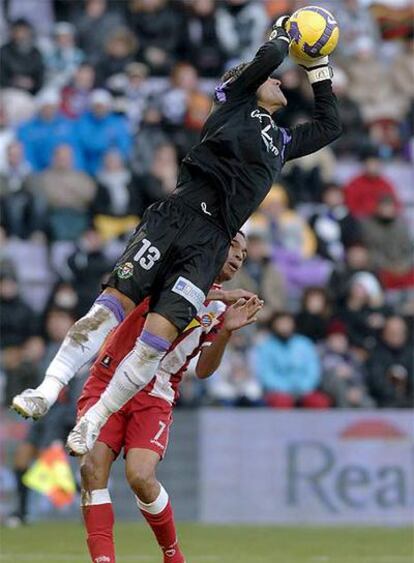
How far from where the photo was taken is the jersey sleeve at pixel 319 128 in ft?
34.2

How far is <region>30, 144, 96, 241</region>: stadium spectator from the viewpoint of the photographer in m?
19.9

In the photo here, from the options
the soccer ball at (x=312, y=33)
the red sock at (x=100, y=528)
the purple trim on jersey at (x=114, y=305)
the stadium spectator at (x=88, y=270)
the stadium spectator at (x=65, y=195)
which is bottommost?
the red sock at (x=100, y=528)

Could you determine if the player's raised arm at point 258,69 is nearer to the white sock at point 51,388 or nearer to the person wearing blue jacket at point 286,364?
the white sock at point 51,388

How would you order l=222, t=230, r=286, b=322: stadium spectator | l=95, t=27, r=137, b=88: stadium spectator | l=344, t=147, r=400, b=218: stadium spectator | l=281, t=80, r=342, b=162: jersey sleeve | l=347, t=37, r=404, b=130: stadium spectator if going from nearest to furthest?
l=281, t=80, r=342, b=162: jersey sleeve, l=222, t=230, r=286, b=322: stadium spectator, l=344, t=147, r=400, b=218: stadium spectator, l=95, t=27, r=137, b=88: stadium spectator, l=347, t=37, r=404, b=130: stadium spectator

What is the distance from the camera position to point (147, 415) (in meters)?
10.2

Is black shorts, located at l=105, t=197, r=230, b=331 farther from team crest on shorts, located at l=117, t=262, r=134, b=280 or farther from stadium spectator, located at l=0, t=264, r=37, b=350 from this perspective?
stadium spectator, located at l=0, t=264, r=37, b=350

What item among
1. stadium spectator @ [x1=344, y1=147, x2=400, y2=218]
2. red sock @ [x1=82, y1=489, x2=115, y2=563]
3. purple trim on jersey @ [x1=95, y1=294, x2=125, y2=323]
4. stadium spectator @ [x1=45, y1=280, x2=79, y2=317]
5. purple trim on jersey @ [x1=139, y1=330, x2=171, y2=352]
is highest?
stadium spectator @ [x1=344, y1=147, x2=400, y2=218]

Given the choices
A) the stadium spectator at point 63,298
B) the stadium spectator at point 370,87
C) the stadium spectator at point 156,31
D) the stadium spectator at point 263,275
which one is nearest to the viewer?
the stadium spectator at point 63,298

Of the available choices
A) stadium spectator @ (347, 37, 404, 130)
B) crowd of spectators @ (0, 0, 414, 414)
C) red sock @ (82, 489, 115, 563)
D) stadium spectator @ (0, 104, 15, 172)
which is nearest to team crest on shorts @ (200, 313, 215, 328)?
red sock @ (82, 489, 115, 563)

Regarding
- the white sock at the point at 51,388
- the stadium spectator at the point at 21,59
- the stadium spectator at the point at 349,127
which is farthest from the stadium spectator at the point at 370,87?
the white sock at the point at 51,388

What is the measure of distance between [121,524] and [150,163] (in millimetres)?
5186

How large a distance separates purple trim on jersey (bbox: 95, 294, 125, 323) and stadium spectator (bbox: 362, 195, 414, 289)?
11.2m

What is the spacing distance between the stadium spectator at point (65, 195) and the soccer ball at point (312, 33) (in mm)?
9851

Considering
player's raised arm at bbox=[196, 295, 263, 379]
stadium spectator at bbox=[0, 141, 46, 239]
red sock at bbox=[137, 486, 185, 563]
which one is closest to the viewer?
player's raised arm at bbox=[196, 295, 263, 379]
